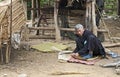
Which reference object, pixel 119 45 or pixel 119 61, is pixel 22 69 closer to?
pixel 119 61

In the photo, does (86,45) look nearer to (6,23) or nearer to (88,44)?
(88,44)

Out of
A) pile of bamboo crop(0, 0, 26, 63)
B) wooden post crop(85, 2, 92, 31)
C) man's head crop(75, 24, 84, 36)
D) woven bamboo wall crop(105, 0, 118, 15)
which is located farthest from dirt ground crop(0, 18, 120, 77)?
woven bamboo wall crop(105, 0, 118, 15)

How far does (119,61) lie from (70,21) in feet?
15.4

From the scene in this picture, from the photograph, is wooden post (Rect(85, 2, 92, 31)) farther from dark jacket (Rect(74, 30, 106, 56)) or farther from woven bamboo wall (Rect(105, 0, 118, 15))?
woven bamboo wall (Rect(105, 0, 118, 15))

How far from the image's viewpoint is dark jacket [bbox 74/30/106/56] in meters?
10.5

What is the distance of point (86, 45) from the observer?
Result: 10.6 meters

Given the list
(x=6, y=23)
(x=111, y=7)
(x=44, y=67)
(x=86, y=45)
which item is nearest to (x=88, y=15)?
(x=86, y=45)

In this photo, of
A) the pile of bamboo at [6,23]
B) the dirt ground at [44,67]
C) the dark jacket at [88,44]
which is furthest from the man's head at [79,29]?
the pile of bamboo at [6,23]

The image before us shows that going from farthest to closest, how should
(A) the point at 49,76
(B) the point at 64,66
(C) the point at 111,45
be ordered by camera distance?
(C) the point at 111,45
(B) the point at 64,66
(A) the point at 49,76

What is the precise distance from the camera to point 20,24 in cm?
1114

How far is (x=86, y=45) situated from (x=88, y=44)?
0.08 metres

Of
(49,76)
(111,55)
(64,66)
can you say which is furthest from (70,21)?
(49,76)

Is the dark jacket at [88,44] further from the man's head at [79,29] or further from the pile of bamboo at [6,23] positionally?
the pile of bamboo at [6,23]

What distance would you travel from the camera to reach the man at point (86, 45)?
10508 mm
